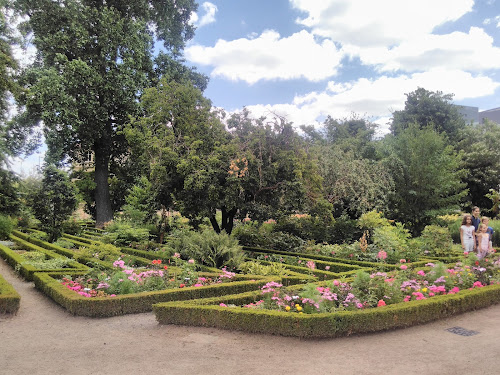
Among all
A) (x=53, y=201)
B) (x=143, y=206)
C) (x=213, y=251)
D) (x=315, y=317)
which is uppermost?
(x=53, y=201)

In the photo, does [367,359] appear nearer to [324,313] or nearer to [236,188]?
[324,313]

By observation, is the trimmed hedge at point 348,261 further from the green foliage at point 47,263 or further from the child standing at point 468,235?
the green foliage at point 47,263

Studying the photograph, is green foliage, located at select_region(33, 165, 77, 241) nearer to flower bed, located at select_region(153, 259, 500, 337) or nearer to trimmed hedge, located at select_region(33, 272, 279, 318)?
Result: trimmed hedge, located at select_region(33, 272, 279, 318)

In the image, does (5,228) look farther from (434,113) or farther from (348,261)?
(434,113)

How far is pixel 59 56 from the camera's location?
18672 millimetres

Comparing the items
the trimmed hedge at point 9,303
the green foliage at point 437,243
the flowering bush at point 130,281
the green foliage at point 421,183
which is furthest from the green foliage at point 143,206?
the green foliage at point 421,183

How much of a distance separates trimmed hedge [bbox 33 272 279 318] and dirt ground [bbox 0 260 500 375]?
364 millimetres

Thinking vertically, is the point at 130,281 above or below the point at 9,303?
above

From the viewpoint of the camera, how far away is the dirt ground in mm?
4047

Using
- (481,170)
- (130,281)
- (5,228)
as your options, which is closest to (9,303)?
(130,281)

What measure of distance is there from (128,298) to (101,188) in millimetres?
17818

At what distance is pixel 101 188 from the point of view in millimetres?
22906

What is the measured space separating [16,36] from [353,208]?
775 inches

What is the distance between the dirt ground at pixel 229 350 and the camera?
13.3 feet
